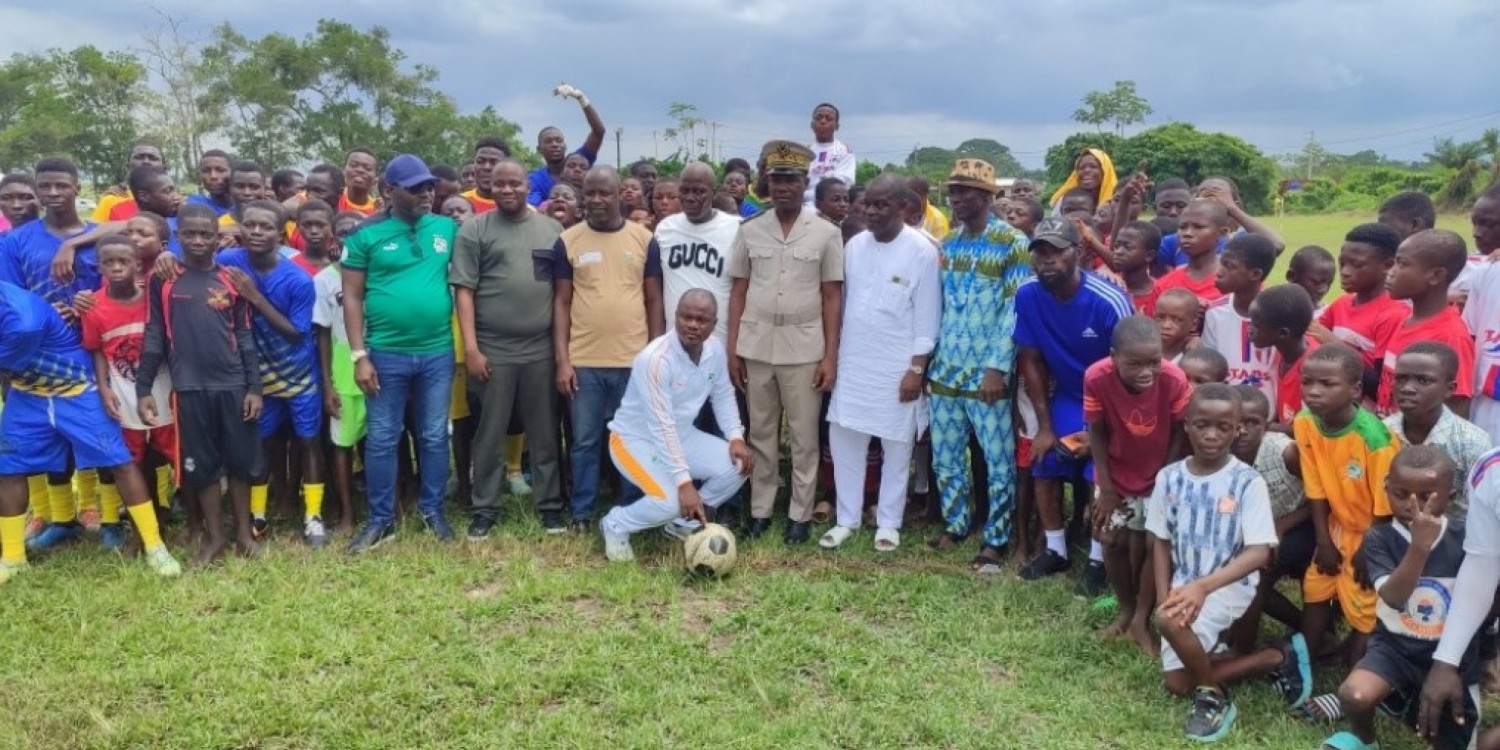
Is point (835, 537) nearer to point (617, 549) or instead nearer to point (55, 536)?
point (617, 549)

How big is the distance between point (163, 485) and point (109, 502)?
0.31m

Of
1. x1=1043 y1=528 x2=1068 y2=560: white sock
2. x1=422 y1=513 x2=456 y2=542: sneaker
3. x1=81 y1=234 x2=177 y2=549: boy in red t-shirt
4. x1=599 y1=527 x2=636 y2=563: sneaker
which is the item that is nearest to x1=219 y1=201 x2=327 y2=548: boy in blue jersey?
x1=81 y1=234 x2=177 y2=549: boy in red t-shirt

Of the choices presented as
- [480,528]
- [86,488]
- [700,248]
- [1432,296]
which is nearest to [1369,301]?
[1432,296]

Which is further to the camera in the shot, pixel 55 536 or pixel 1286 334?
pixel 55 536

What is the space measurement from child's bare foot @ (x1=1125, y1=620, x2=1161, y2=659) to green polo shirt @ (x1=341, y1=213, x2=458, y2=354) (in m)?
3.83

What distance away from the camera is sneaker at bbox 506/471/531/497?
261 inches

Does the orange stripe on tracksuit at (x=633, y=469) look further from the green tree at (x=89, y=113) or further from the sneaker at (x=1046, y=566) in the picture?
the green tree at (x=89, y=113)

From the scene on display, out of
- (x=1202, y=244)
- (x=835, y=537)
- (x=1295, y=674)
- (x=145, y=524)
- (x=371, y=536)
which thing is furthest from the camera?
(x=835, y=537)

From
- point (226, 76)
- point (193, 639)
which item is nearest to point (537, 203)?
point (193, 639)

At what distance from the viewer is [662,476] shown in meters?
5.46

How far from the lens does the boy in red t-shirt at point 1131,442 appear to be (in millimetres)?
4270

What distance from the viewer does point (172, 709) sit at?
3.83 metres

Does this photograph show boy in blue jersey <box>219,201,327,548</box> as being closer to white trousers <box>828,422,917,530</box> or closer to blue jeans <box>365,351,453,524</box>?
blue jeans <box>365,351,453,524</box>

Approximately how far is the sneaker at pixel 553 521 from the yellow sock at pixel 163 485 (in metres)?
2.21
